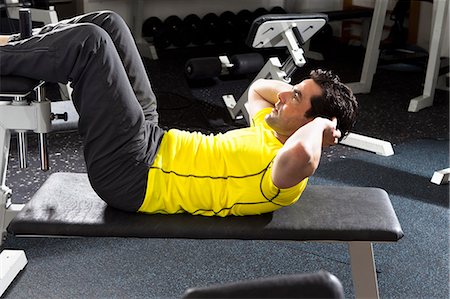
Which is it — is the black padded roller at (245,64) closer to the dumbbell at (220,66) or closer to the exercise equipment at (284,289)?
the dumbbell at (220,66)

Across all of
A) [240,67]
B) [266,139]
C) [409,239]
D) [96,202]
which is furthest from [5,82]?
[240,67]

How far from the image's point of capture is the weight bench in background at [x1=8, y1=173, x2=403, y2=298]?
1.84 meters

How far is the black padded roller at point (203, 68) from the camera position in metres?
3.66

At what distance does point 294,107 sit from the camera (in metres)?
1.95

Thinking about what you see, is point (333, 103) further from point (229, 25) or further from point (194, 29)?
point (229, 25)

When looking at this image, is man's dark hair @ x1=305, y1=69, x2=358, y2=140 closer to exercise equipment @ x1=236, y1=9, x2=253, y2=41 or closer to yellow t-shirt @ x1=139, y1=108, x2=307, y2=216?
yellow t-shirt @ x1=139, y1=108, x2=307, y2=216

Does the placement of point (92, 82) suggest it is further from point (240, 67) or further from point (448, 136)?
point (448, 136)

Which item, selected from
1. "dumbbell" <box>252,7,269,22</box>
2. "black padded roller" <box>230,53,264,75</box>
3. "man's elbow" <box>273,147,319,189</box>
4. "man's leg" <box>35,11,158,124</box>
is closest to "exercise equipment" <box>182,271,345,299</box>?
"man's elbow" <box>273,147,319,189</box>

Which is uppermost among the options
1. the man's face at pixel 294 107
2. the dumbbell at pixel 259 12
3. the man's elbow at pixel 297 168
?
the man's face at pixel 294 107

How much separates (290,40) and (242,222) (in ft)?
5.91

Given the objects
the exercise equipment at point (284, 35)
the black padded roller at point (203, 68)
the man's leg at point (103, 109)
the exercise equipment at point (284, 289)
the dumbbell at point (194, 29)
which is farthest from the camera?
the dumbbell at point (194, 29)

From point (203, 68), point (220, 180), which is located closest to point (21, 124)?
point (220, 180)

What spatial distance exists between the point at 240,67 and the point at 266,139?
71.9 inches

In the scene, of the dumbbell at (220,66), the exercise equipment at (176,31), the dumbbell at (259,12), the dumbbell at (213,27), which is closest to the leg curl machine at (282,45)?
the dumbbell at (220,66)
